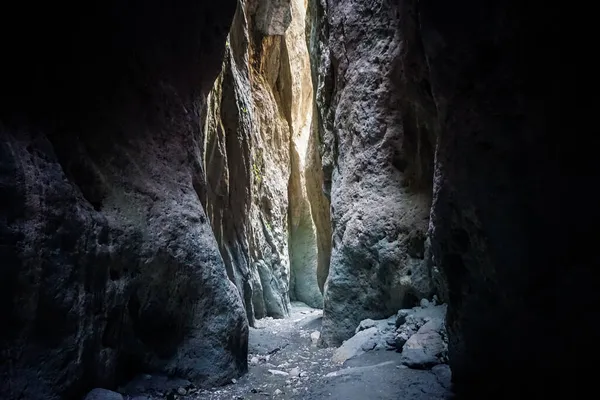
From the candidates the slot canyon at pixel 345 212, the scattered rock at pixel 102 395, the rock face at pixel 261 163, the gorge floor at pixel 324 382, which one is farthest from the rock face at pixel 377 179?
the scattered rock at pixel 102 395

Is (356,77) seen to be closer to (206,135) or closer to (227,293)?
(206,135)

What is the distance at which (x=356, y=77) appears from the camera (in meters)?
7.48

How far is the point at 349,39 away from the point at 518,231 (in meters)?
5.85

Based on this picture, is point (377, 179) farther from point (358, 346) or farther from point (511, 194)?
point (511, 194)

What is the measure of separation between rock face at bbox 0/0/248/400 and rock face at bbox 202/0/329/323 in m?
2.98

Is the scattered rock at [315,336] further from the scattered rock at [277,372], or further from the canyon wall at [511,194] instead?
the canyon wall at [511,194]

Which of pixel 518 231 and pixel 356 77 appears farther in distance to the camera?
pixel 356 77

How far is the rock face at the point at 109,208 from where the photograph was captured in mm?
3213

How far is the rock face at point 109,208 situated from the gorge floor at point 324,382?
246mm

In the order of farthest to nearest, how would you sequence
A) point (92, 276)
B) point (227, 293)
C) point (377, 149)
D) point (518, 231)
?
point (377, 149)
point (227, 293)
point (92, 276)
point (518, 231)

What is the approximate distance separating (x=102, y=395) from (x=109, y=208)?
1.71 meters

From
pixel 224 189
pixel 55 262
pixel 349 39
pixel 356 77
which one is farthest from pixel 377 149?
pixel 55 262

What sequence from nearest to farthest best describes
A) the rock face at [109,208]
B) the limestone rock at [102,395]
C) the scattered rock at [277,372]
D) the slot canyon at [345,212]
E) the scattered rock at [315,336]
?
the slot canyon at [345,212] < the rock face at [109,208] < the limestone rock at [102,395] < the scattered rock at [277,372] < the scattered rock at [315,336]

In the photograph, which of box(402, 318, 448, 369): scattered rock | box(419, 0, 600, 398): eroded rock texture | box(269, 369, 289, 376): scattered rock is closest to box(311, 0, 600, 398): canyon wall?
box(419, 0, 600, 398): eroded rock texture
